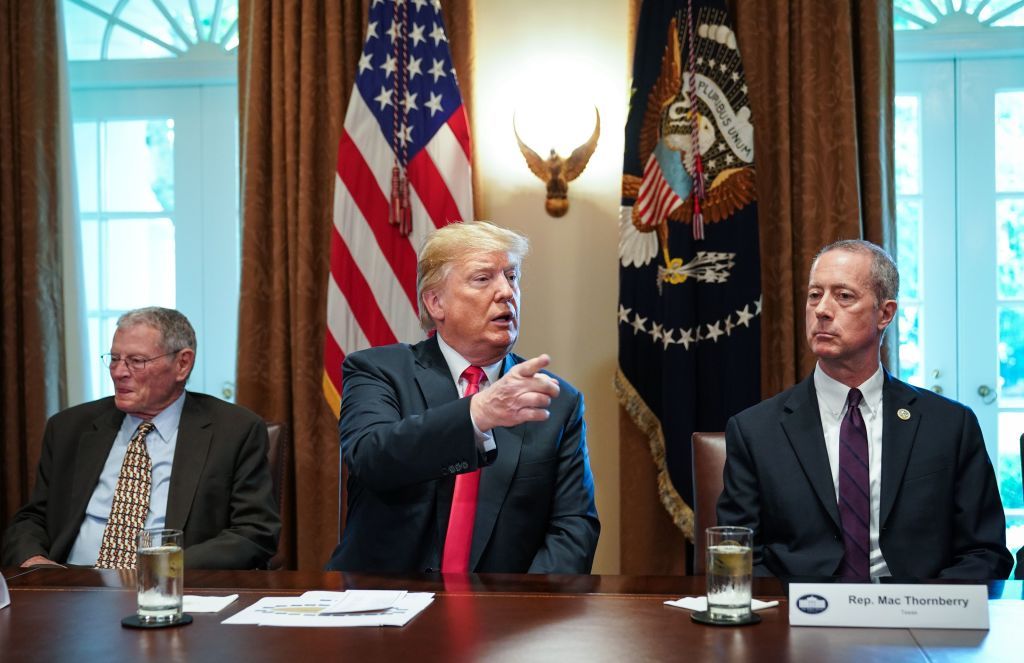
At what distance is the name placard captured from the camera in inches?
61.4

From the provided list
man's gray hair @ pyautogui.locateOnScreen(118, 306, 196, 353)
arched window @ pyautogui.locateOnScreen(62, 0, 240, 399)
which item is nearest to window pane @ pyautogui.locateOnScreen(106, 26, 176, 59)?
arched window @ pyautogui.locateOnScreen(62, 0, 240, 399)

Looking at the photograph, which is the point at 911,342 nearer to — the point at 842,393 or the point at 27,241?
the point at 842,393

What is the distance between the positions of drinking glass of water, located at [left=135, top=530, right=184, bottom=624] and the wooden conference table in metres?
0.04

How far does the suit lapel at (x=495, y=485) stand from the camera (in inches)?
92.3

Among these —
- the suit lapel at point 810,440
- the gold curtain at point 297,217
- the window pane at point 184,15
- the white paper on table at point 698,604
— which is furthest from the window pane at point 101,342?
the white paper on table at point 698,604

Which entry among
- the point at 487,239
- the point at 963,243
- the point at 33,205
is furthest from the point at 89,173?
the point at 963,243

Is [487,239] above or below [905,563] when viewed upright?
above

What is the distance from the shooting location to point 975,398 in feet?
13.8

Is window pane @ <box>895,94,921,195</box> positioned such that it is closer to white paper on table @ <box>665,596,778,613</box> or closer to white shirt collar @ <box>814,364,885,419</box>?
white shirt collar @ <box>814,364,885,419</box>

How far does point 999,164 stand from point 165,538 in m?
3.65

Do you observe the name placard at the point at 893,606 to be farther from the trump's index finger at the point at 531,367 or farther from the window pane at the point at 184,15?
the window pane at the point at 184,15

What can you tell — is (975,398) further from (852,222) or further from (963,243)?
(852,222)

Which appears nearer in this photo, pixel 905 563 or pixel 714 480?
pixel 905 563

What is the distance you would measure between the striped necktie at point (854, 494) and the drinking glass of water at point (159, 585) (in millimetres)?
1476
